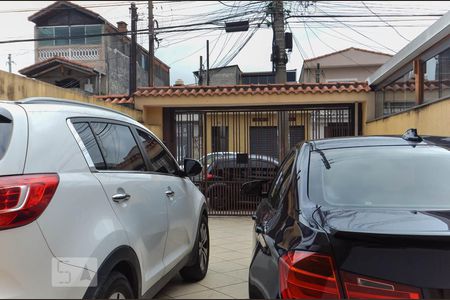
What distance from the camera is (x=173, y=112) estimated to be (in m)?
11.1

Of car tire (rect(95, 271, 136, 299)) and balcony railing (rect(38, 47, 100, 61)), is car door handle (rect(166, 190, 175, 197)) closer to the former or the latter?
car tire (rect(95, 271, 136, 299))

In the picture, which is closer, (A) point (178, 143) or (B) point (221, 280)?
(B) point (221, 280)

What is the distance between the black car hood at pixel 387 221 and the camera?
81.0 inches

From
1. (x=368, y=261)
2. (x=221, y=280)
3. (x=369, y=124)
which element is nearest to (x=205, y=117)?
(x=369, y=124)

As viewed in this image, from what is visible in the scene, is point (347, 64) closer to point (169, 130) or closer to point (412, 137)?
point (169, 130)

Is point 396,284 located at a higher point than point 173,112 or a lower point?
lower

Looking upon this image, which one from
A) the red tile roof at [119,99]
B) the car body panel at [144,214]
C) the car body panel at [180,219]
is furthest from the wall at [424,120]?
the red tile roof at [119,99]

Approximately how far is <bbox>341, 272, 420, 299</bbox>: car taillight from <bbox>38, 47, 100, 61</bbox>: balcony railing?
3394 centimetres

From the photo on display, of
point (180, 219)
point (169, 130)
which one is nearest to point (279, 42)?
point (169, 130)

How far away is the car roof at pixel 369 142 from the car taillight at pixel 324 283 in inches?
51.7

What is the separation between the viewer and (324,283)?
78.2 inches

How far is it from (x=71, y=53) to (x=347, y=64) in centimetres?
1993

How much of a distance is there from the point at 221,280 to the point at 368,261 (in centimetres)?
346

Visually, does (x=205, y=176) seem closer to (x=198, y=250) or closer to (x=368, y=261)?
(x=198, y=250)
